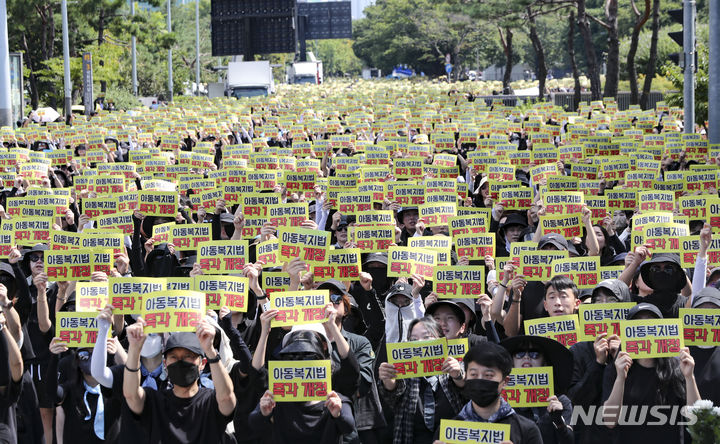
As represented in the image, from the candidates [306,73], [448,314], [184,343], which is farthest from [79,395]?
[306,73]

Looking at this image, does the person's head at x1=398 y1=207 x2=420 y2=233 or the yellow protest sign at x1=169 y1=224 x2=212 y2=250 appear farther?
the person's head at x1=398 y1=207 x2=420 y2=233

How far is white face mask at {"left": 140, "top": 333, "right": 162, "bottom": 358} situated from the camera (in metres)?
6.73

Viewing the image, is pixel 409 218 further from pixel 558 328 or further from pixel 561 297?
pixel 558 328

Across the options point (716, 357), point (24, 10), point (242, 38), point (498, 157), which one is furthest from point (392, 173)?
point (242, 38)

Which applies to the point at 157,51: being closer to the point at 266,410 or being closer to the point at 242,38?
the point at 242,38

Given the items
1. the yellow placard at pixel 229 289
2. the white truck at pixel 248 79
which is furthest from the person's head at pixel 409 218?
the white truck at pixel 248 79

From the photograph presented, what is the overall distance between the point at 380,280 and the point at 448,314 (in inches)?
80.5

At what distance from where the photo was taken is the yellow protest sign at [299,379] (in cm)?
619

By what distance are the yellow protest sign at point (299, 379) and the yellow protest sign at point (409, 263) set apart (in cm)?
238

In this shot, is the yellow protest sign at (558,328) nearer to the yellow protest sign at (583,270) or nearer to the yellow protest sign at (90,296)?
the yellow protest sign at (583,270)

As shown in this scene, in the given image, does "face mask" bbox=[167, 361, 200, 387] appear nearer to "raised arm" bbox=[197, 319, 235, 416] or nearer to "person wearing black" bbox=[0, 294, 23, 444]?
"raised arm" bbox=[197, 319, 235, 416]

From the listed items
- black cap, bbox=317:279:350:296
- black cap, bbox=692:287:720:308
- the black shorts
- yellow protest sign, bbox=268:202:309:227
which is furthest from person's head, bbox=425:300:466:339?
yellow protest sign, bbox=268:202:309:227

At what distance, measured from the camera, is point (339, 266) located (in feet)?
28.4

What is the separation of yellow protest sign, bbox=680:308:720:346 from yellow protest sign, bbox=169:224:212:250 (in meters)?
4.55
